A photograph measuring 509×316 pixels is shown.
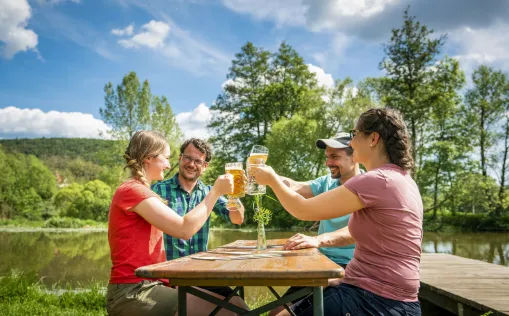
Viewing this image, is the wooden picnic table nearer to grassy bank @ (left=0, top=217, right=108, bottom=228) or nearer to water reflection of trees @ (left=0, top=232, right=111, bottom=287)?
water reflection of trees @ (left=0, top=232, right=111, bottom=287)

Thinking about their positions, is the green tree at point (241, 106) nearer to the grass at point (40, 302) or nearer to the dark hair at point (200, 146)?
the grass at point (40, 302)

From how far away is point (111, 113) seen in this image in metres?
28.3

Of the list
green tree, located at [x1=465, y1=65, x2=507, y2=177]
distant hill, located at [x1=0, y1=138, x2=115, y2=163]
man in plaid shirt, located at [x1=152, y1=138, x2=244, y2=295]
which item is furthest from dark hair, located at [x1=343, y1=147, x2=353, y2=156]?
distant hill, located at [x1=0, y1=138, x2=115, y2=163]

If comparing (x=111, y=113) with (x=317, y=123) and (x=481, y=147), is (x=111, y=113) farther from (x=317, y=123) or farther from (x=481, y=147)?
(x=481, y=147)

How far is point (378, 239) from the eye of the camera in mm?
1844

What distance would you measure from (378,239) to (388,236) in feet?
0.15

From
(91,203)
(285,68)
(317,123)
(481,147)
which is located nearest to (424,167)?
(481,147)

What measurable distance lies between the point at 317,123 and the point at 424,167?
6533 millimetres

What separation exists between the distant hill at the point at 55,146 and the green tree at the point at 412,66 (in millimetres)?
68607

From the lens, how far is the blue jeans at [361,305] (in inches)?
69.2

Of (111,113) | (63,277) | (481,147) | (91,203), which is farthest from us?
(91,203)

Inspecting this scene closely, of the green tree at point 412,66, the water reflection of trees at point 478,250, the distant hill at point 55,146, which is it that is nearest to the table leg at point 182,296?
the water reflection of trees at point 478,250

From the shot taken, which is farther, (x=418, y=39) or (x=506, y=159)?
(x=506, y=159)

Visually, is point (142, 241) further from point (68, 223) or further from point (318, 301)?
point (68, 223)
